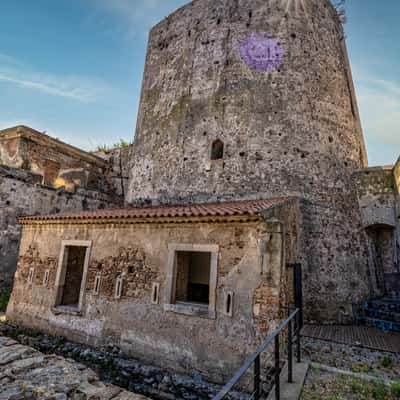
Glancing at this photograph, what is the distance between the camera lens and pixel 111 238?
23.9ft

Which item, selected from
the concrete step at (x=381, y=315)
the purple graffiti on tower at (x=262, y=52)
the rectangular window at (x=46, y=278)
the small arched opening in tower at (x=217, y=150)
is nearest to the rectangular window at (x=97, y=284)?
the rectangular window at (x=46, y=278)

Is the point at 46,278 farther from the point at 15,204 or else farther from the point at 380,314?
the point at 380,314

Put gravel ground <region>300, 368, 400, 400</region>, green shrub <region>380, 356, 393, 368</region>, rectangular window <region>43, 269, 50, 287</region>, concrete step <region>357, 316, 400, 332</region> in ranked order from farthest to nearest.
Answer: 1. rectangular window <region>43, 269, 50, 287</region>
2. concrete step <region>357, 316, 400, 332</region>
3. green shrub <region>380, 356, 393, 368</region>
4. gravel ground <region>300, 368, 400, 400</region>

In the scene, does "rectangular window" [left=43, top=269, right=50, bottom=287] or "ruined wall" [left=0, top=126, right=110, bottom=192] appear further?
"ruined wall" [left=0, top=126, right=110, bottom=192]

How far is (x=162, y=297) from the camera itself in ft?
19.8

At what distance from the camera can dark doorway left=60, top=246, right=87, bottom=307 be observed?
831 centimetres

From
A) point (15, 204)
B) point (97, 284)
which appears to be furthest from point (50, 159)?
point (97, 284)

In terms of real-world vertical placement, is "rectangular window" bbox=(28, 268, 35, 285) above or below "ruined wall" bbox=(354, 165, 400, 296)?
below

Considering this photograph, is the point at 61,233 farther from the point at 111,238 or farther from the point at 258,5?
the point at 258,5

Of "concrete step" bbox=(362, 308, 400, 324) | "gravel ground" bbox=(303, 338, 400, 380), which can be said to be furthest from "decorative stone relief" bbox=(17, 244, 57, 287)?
"concrete step" bbox=(362, 308, 400, 324)

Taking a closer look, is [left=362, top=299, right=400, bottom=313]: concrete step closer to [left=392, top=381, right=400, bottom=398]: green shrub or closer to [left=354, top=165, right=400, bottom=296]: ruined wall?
[left=354, top=165, right=400, bottom=296]: ruined wall

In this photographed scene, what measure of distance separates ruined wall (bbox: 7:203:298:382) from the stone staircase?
5.08 metres

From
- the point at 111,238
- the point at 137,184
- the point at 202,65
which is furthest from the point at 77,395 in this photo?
the point at 202,65

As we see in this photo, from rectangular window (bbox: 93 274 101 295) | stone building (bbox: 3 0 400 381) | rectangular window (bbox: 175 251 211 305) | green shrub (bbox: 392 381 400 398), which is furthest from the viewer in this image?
Result: rectangular window (bbox: 175 251 211 305)
